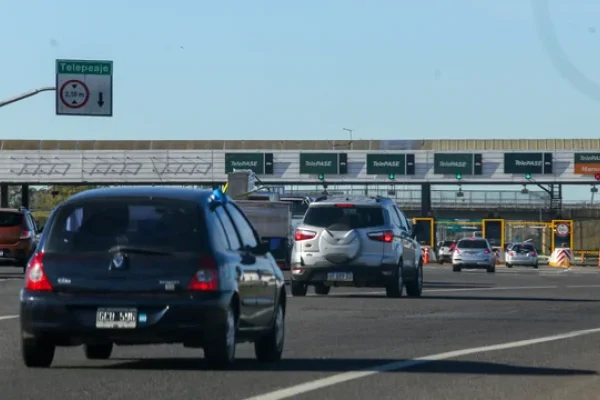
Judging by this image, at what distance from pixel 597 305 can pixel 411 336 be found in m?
9.34

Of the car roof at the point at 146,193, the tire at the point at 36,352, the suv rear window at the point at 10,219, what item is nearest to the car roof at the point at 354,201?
the suv rear window at the point at 10,219

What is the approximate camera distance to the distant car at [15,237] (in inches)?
1422

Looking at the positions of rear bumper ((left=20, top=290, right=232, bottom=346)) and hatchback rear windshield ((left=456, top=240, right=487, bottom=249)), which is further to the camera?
hatchback rear windshield ((left=456, top=240, right=487, bottom=249))

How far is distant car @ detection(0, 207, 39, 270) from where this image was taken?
118ft

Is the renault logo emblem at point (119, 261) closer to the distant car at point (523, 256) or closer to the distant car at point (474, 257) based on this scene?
the distant car at point (474, 257)

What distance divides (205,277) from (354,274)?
14719 millimetres

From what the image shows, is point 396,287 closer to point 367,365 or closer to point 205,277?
point 367,365

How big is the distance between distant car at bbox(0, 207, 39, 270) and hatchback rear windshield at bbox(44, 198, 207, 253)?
24.4 metres

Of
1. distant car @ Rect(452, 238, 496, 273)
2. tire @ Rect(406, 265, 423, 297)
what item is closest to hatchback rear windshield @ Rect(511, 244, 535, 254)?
distant car @ Rect(452, 238, 496, 273)

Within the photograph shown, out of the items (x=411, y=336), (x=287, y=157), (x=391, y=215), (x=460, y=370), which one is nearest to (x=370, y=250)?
(x=391, y=215)

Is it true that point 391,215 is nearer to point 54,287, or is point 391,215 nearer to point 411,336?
point 411,336

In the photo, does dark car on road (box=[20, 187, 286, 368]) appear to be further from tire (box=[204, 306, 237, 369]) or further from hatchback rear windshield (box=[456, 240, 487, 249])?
hatchback rear windshield (box=[456, 240, 487, 249])

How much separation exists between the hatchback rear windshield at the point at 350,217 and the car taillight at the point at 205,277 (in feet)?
48.2

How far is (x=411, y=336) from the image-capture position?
55.4 feet
